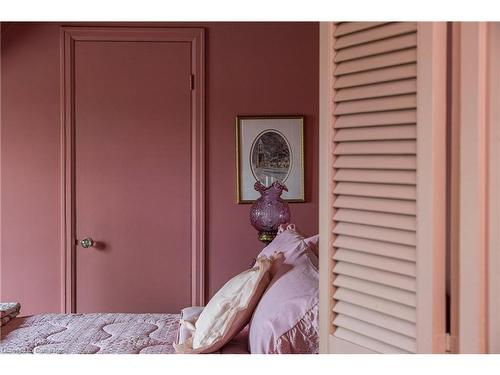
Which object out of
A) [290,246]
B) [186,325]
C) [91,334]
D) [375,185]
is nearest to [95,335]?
[91,334]

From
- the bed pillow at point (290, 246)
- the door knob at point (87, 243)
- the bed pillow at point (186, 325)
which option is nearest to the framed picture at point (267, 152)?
the door knob at point (87, 243)

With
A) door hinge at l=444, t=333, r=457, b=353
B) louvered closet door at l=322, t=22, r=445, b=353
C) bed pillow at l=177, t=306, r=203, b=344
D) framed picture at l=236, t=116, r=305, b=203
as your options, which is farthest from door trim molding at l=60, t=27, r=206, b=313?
door hinge at l=444, t=333, r=457, b=353

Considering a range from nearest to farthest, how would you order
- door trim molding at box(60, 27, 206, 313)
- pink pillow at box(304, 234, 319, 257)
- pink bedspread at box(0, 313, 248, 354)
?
pink bedspread at box(0, 313, 248, 354) < pink pillow at box(304, 234, 319, 257) < door trim molding at box(60, 27, 206, 313)

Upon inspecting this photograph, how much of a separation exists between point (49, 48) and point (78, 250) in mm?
1320

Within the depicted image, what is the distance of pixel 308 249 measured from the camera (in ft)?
9.02

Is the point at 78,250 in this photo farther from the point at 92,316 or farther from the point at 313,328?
the point at 313,328

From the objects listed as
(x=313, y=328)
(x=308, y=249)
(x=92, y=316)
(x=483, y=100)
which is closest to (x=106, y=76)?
(x=92, y=316)

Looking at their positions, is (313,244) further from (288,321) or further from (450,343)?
(450,343)

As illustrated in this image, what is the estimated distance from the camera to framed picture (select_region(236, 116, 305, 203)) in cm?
455

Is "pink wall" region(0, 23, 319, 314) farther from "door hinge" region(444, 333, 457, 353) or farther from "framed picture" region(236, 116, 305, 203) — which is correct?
"door hinge" region(444, 333, 457, 353)

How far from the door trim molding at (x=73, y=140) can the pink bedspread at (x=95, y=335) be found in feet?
4.58

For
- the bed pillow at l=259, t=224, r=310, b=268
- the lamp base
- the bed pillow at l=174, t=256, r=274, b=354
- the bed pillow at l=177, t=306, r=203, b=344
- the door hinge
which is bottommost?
the bed pillow at l=177, t=306, r=203, b=344

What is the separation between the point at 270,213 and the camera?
3.90m

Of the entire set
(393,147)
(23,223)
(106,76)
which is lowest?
(23,223)
